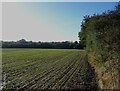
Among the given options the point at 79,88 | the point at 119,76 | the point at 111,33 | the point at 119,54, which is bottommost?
the point at 79,88

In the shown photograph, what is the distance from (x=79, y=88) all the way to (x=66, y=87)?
2.72 ft

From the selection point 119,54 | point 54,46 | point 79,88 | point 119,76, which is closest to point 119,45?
point 119,54

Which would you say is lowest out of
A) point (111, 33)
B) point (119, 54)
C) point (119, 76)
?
point (119, 76)

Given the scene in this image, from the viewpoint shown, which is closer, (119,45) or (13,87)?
(119,45)

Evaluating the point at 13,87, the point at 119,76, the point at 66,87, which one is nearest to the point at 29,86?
the point at 13,87

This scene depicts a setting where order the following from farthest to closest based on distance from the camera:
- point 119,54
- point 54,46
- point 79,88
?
point 54,46
point 79,88
point 119,54

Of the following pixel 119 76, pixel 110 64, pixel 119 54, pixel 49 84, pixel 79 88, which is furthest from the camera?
pixel 49 84

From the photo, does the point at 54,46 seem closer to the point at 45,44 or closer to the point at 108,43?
the point at 45,44

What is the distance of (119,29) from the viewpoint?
17391mm

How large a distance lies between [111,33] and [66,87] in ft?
13.8

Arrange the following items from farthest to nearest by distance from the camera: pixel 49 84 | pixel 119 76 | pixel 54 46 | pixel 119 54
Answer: pixel 54 46 → pixel 49 84 → pixel 119 54 → pixel 119 76

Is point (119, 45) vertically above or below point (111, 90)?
above

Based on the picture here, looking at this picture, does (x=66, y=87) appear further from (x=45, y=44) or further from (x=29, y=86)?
(x=45, y=44)

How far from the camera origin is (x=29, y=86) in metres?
18.1
